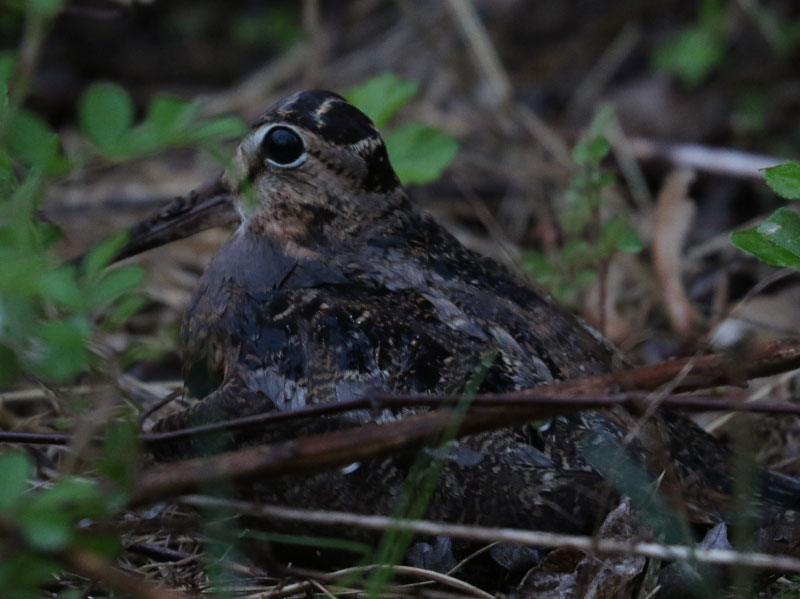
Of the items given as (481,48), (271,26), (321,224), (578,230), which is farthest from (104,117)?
(271,26)

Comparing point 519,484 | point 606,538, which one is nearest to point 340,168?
point 519,484

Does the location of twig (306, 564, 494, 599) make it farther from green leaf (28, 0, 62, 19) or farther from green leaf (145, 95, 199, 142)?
green leaf (28, 0, 62, 19)

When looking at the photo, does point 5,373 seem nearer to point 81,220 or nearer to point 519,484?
point 519,484

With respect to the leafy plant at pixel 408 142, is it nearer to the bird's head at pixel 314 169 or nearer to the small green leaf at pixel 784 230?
the bird's head at pixel 314 169

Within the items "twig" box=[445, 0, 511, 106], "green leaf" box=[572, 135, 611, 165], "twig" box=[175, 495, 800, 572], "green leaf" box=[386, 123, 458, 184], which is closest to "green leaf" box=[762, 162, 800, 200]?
"green leaf" box=[572, 135, 611, 165]

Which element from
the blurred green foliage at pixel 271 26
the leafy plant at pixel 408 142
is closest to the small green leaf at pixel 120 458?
the leafy plant at pixel 408 142

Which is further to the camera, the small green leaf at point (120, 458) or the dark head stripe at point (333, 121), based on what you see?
the dark head stripe at point (333, 121)
